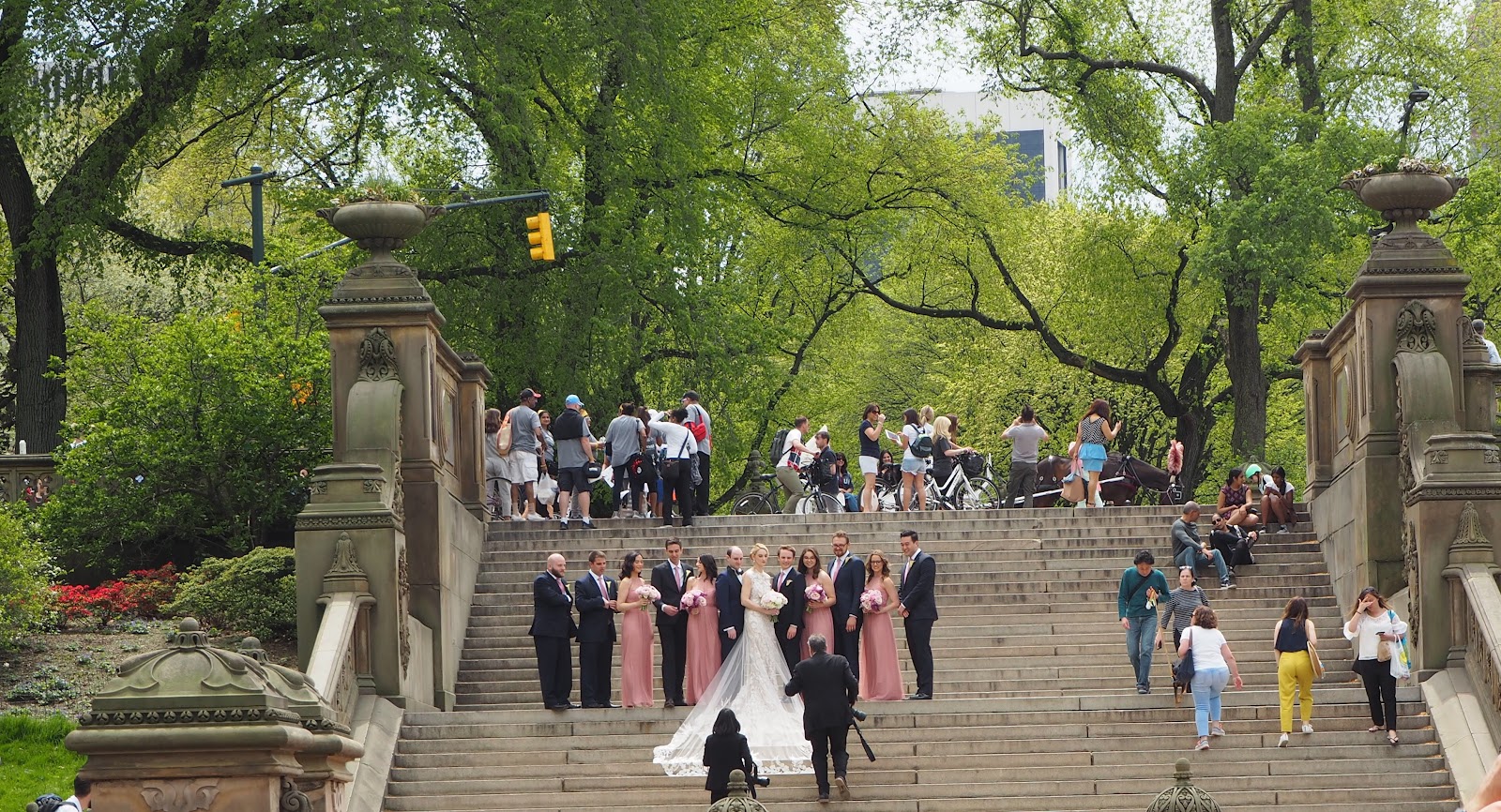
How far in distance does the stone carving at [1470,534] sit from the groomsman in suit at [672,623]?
6265 millimetres

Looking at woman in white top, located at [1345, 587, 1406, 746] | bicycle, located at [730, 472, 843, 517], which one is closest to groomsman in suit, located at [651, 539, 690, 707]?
woman in white top, located at [1345, 587, 1406, 746]

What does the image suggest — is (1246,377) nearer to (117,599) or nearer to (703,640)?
(703,640)

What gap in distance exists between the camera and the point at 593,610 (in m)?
17.5

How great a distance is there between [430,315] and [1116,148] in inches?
782

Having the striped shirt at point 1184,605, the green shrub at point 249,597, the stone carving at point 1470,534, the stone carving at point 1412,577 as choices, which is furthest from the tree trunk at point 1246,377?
the green shrub at point 249,597

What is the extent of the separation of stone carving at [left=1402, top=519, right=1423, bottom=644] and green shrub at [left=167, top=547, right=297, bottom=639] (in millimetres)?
10406

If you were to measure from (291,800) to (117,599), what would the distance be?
47.4 ft

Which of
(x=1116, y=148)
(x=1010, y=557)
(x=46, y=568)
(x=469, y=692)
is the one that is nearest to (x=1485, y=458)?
(x=1010, y=557)

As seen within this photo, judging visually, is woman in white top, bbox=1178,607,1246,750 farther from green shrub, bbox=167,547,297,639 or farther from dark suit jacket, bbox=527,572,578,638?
green shrub, bbox=167,547,297,639

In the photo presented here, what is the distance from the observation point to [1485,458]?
685 inches

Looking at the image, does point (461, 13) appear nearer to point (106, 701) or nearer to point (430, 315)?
point (430, 315)

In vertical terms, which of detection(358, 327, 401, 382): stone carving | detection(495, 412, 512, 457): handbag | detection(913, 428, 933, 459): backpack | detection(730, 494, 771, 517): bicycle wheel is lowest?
detection(730, 494, 771, 517): bicycle wheel

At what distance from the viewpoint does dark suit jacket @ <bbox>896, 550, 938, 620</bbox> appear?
17.4 metres

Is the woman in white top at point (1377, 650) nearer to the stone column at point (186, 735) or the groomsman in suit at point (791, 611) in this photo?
the groomsman in suit at point (791, 611)
